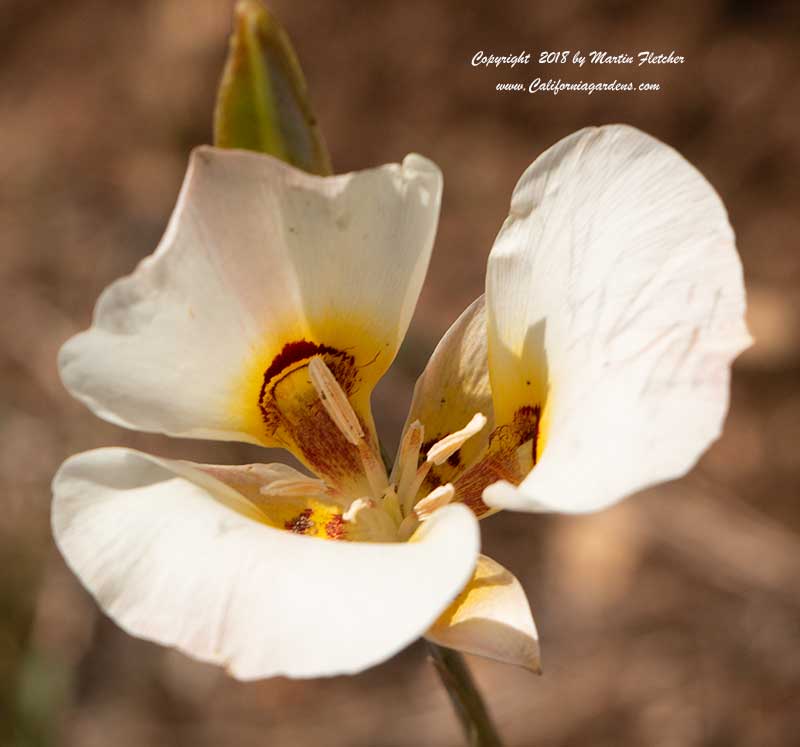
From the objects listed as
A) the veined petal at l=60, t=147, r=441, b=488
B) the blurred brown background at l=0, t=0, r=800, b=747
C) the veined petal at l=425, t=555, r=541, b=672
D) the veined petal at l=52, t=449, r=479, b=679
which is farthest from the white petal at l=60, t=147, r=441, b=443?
the blurred brown background at l=0, t=0, r=800, b=747

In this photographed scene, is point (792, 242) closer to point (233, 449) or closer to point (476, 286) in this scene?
point (476, 286)

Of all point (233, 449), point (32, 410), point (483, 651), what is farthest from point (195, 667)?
point (483, 651)

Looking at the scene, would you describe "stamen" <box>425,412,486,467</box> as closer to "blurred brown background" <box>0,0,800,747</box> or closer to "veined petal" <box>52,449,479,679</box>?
"veined petal" <box>52,449,479,679</box>

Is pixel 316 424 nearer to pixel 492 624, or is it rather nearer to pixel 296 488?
pixel 296 488

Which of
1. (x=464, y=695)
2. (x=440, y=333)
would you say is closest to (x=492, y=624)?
(x=464, y=695)

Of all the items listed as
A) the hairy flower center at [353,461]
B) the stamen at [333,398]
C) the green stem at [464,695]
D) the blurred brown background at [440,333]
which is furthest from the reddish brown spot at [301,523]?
the blurred brown background at [440,333]

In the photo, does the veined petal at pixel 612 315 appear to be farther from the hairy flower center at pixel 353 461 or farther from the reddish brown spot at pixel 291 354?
the reddish brown spot at pixel 291 354
